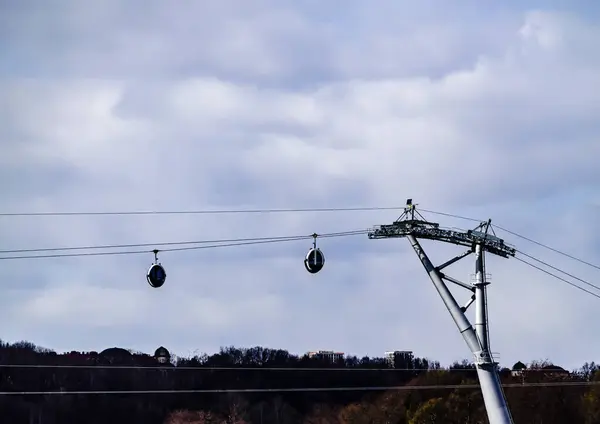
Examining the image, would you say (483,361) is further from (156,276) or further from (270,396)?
(270,396)

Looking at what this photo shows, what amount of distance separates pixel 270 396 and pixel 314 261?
110734 mm

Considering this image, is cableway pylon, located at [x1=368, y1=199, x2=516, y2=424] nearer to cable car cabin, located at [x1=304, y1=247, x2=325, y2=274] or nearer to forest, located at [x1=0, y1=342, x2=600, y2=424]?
cable car cabin, located at [x1=304, y1=247, x2=325, y2=274]

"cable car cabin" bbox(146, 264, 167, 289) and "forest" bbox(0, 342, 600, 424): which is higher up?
"forest" bbox(0, 342, 600, 424)

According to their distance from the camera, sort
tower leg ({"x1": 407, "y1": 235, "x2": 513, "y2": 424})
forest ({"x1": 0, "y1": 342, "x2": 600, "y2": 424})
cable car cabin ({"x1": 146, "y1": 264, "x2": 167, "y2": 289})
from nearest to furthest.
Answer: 1. cable car cabin ({"x1": 146, "y1": 264, "x2": 167, "y2": 289})
2. tower leg ({"x1": 407, "y1": 235, "x2": 513, "y2": 424})
3. forest ({"x1": 0, "y1": 342, "x2": 600, "y2": 424})

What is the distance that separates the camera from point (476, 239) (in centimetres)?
7288

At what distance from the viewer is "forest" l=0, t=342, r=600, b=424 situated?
467 ft

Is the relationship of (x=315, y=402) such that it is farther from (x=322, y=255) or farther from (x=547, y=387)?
(x=322, y=255)

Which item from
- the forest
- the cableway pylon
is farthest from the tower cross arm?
the forest

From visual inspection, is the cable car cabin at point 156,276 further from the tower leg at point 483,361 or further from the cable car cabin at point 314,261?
the tower leg at point 483,361

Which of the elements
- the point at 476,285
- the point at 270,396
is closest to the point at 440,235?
the point at 476,285

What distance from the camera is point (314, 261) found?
64.6 metres

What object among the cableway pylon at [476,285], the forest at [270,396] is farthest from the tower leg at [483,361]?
the forest at [270,396]

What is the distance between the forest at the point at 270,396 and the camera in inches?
5600

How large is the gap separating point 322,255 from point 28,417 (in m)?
99.5
